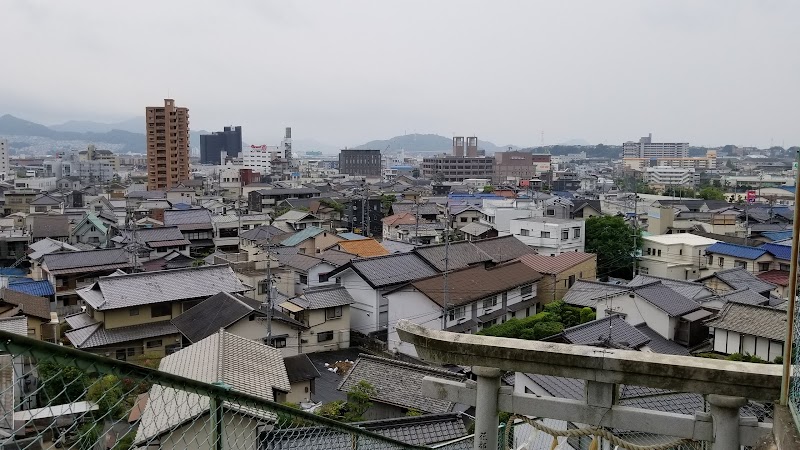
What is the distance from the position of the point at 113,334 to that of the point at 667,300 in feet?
43.5

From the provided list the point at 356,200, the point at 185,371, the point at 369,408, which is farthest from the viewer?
the point at 356,200

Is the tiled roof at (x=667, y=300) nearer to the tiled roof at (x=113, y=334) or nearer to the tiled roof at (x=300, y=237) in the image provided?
the tiled roof at (x=113, y=334)

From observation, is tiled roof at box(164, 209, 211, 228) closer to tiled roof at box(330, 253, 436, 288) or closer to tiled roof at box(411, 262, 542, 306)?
tiled roof at box(330, 253, 436, 288)

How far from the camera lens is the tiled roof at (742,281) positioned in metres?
17.9

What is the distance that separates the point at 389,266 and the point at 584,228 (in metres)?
10.3

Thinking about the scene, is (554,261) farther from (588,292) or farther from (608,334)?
(608,334)

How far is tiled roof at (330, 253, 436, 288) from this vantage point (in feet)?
55.0

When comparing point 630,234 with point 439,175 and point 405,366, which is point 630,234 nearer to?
point 405,366

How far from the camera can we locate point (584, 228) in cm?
2438

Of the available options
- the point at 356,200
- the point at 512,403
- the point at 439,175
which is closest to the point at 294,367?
the point at 512,403

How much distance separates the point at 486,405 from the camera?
2932 millimetres

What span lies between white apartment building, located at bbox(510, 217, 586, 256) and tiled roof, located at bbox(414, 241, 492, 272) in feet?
15.2

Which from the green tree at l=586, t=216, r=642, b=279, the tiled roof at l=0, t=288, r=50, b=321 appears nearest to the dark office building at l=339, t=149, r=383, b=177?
the green tree at l=586, t=216, r=642, b=279

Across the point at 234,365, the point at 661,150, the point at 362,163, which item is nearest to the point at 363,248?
the point at 234,365
